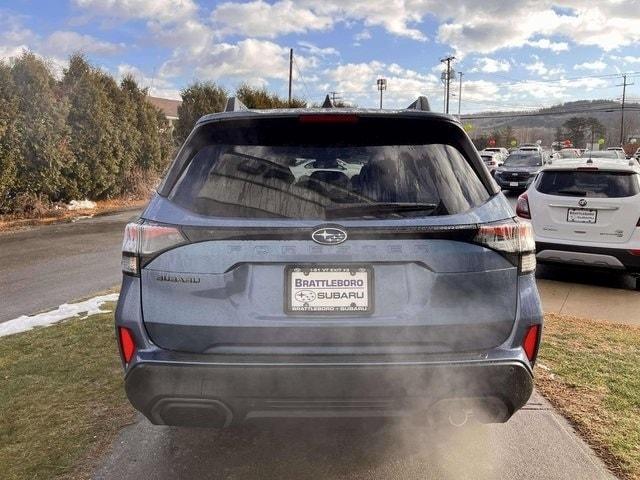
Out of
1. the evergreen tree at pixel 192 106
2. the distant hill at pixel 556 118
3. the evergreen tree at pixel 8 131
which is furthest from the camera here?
the distant hill at pixel 556 118

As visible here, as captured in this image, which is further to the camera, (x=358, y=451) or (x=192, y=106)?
(x=192, y=106)

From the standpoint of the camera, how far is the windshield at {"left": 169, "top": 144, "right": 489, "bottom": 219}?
236 cm

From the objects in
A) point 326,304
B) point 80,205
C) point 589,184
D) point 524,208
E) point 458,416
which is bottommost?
point 80,205

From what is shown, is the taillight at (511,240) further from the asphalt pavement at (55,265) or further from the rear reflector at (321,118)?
the asphalt pavement at (55,265)

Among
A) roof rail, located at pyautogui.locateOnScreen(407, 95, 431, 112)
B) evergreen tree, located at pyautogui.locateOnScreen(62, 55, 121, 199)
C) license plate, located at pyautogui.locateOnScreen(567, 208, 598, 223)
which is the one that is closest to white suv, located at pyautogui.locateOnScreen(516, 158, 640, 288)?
license plate, located at pyautogui.locateOnScreen(567, 208, 598, 223)

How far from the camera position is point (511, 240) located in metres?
2.41

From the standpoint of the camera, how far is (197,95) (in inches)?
1193

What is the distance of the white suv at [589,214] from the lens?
266 inches

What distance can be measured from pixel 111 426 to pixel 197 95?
2892cm

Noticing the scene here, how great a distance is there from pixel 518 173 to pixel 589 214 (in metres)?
14.6

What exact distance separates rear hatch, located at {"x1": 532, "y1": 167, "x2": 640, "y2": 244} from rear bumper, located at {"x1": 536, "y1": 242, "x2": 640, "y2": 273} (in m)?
0.13

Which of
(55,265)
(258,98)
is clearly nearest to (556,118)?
(258,98)

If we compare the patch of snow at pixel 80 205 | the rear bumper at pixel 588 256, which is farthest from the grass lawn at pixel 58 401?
the patch of snow at pixel 80 205

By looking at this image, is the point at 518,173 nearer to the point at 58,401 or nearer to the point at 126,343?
the point at 58,401
